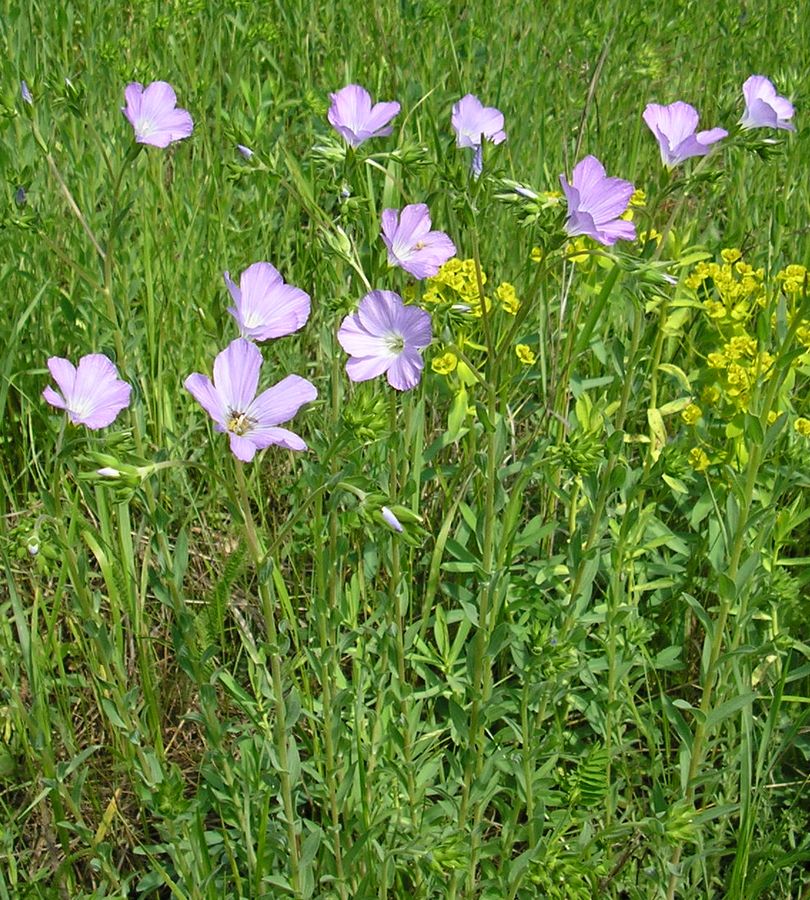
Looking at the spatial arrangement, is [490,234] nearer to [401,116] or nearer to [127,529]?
[401,116]

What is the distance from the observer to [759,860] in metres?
1.95

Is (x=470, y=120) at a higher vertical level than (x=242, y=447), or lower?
higher

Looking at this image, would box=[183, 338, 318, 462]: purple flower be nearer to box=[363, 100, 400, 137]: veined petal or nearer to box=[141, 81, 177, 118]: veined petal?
box=[363, 100, 400, 137]: veined petal

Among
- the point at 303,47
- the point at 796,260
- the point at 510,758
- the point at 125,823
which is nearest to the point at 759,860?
the point at 510,758

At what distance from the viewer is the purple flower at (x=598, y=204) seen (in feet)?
4.69

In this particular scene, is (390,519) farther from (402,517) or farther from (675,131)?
(675,131)

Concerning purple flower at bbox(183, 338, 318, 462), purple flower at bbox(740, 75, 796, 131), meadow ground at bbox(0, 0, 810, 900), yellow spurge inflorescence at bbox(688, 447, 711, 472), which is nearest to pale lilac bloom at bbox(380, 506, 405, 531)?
meadow ground at bbox(0, 0, 810, 900)

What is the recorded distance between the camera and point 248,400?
4.17 ft

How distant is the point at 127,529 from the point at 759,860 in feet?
4.39

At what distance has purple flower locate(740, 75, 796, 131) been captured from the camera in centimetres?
181

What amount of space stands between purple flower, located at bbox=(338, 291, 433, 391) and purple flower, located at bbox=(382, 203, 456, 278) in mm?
127

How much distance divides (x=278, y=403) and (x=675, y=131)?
917 mm

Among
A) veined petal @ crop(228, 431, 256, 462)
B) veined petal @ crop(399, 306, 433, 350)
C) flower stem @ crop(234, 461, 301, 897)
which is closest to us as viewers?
veined petal @ crop(228, 431, 256, 462)

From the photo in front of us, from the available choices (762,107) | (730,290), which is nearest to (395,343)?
(762,107)
